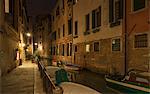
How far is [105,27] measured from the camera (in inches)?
920

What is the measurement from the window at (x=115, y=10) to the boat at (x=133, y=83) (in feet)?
23.0

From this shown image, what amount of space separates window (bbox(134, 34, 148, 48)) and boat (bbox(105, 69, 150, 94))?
3.10m

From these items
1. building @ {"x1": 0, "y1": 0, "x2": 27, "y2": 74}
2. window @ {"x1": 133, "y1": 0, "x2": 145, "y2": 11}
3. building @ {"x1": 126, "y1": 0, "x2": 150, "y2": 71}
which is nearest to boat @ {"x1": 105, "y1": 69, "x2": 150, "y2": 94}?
building @ {"x1": 126, "y1": 0, "x2": 150, "y2": 71}

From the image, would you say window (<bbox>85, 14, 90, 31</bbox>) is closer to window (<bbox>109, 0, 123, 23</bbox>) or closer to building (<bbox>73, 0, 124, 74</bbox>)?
building (<bbox>73, 0, 124, 74</bbox>)

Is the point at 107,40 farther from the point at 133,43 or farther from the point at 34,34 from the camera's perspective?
the point at 34,34

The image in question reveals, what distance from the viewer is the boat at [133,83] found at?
11.5 metres

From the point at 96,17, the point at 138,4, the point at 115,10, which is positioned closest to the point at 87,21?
the point at 96,17

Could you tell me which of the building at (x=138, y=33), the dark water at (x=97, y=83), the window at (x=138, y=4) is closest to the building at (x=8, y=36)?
the dark water at (x=97, y=83)

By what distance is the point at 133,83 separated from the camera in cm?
1235

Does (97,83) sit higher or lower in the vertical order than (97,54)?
lower

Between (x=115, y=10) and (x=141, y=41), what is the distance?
4953 millimetres

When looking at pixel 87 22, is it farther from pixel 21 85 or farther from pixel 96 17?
pixel 21 85

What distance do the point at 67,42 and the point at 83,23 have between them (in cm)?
936

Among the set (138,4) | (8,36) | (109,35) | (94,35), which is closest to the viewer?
(138,4)
